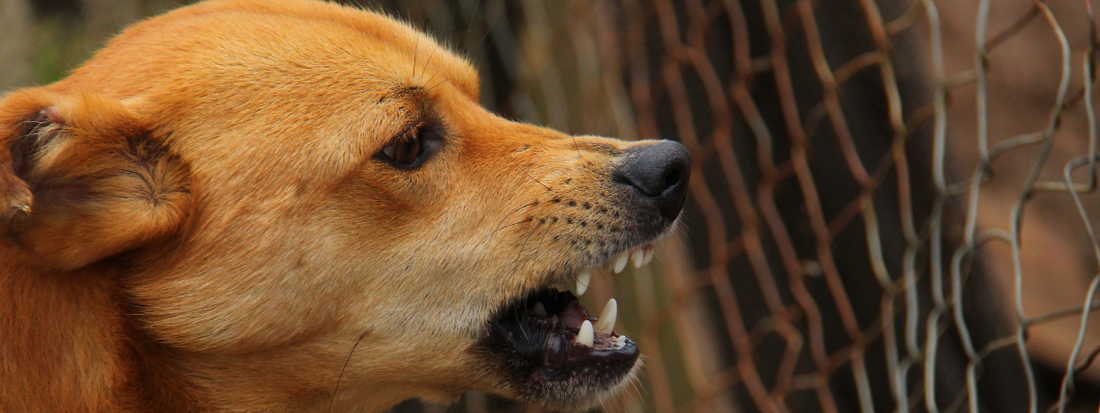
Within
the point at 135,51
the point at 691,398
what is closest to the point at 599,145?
the point at 135,51

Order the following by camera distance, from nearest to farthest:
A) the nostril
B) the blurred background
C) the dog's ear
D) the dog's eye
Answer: the dog's ear, the dog's eye, the nostril, the blurred background

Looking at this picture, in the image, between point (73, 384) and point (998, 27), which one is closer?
point (73, 384)

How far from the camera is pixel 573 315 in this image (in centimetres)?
211

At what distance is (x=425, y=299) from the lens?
6.27 feet

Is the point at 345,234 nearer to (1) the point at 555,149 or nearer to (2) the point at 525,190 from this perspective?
(2) the point at 525,190

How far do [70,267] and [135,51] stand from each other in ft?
1.82

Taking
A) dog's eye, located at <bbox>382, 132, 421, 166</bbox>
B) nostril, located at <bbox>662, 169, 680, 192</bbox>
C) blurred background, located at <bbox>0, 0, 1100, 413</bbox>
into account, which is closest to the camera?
dog's eye, located at <bbox>382, 132, 421, 166</bbox>

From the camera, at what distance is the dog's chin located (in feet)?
6.59

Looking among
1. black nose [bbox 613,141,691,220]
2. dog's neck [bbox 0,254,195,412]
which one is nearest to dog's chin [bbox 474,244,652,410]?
black nose [bbox 613,141,691,220]

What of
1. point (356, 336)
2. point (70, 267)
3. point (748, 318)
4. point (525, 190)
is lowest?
point (748, 318)

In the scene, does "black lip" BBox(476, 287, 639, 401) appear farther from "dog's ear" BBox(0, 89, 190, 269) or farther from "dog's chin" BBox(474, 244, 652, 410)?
"dog's ear" BBox(0, 89, 190, 269)

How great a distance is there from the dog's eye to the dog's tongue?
53 centimetres

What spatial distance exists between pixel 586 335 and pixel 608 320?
4.1 inches

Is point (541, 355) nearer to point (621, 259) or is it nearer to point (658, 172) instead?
point (621, 259)
